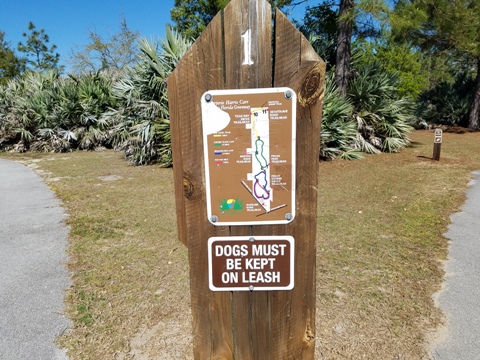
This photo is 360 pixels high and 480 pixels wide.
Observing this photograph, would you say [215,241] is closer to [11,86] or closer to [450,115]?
[11,86]

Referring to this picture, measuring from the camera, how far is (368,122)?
38.1 ft

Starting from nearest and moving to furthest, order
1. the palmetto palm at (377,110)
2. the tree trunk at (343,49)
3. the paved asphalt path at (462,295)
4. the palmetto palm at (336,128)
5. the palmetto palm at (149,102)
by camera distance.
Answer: the paved asphalt path at (462,295), the palmetto palm at (149,102), the palmetto palm at (336,128), the tree trunk at (343,49), the palmetto palm at (377,110)

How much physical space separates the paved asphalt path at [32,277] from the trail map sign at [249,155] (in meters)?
1.85

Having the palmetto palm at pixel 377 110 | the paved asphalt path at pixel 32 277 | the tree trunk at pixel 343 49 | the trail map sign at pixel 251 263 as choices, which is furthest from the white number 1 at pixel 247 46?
the palmetto palm at pixel 377 110

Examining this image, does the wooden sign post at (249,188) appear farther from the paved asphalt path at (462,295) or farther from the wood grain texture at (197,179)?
the paved asphalt path at (462,295)

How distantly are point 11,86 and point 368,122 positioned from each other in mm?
15707

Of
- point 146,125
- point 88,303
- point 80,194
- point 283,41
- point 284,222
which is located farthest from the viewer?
point 146,125

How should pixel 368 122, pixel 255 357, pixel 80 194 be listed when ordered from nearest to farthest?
pixel 255 357 < pixel 80 194 < pixel 368 122

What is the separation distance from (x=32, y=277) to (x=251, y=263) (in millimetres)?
3009

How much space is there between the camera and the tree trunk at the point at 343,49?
407 inches

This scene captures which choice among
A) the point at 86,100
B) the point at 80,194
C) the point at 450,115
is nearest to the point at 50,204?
the point at 80,194

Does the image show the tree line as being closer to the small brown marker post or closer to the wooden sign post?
the small brown marker post

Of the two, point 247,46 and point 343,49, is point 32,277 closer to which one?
point 247,46

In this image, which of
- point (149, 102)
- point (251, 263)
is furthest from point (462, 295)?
point (149, 102)
